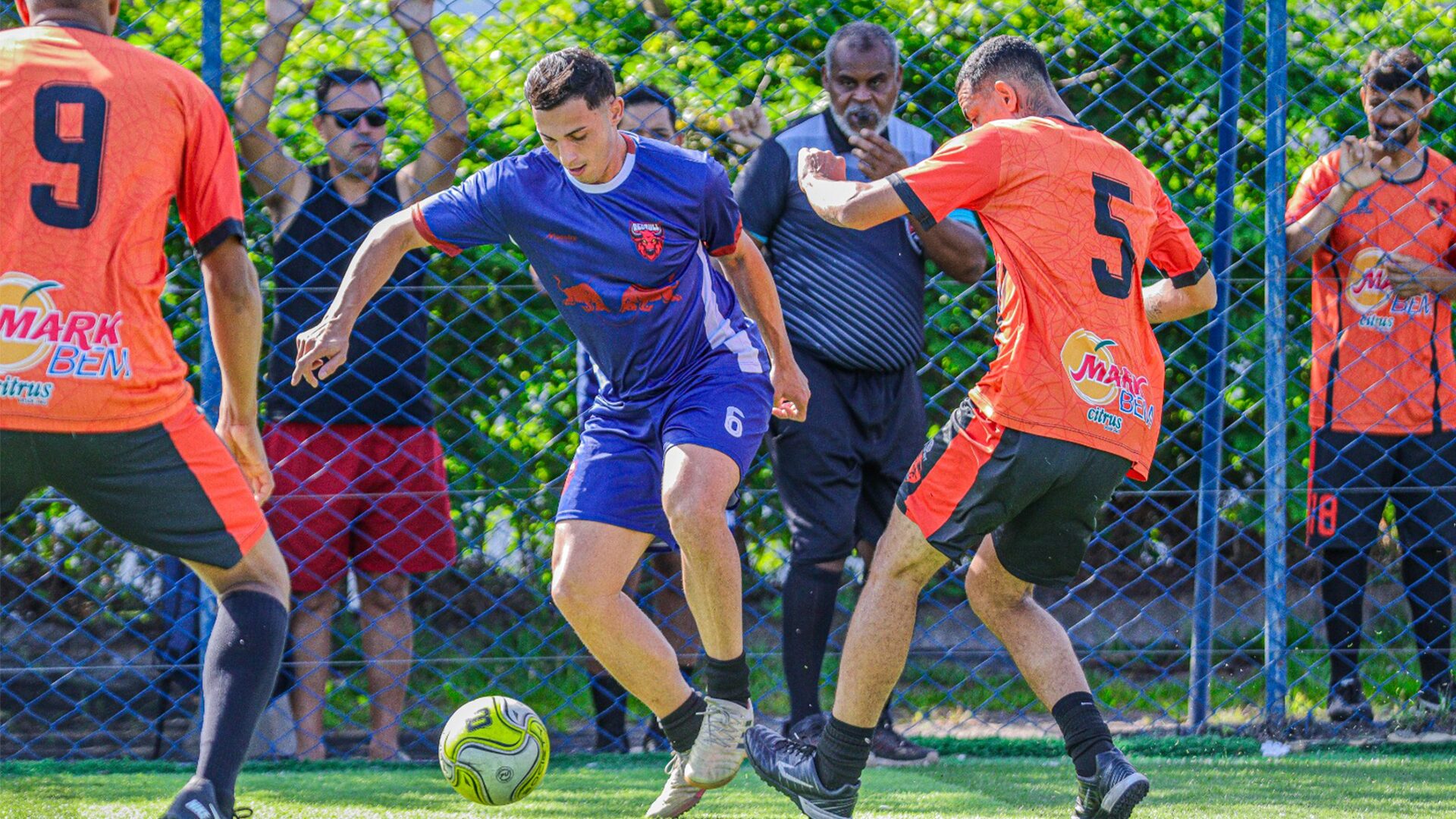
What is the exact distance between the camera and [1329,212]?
4664mm

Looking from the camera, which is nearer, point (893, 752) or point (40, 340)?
point (40, 340)

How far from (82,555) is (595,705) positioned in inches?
72.7

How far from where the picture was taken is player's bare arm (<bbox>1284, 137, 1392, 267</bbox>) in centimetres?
464

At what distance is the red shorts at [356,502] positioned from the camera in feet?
Result: 15.0

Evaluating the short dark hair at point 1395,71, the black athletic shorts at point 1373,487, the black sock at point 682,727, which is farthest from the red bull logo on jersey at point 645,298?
the short dark hair at point 1395,71

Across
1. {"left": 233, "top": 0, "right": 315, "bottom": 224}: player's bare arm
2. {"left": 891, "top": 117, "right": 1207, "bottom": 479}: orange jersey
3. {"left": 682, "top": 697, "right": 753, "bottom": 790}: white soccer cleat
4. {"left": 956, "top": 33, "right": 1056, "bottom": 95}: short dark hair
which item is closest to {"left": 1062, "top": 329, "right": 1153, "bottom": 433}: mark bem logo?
{"left": 891, "top": 117, "right": 1207, "bottom": 479}: orange jersey

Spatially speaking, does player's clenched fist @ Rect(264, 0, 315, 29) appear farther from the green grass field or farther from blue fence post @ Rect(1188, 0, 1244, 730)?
blue fence post @ Rect(1188, 0, 1244, 730)

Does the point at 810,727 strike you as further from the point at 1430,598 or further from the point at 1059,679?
the point at 1430,598

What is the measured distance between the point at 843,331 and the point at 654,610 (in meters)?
1.15

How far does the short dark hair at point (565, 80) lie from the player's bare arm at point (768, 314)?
0.52 m

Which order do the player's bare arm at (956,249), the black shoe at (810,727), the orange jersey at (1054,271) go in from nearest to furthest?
1. the orange jersey at (1054,271)
2. the black shoe at (810,727)
3. the player's bare arm at (956,249)

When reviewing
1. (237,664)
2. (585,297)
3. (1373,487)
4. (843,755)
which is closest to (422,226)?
(585,297)

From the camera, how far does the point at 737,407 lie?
143 inches

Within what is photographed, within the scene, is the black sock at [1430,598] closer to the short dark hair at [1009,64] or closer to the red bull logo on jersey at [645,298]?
the short dark hair at [1009,64]
